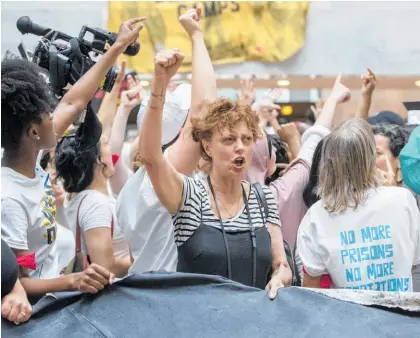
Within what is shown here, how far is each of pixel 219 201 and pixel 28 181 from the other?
64 centimetres

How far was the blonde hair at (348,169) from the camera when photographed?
256cm

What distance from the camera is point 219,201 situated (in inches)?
98.3

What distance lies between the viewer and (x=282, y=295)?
84.4 inches

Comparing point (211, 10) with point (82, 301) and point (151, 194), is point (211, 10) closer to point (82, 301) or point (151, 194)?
point (151, 194)

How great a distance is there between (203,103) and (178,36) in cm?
271

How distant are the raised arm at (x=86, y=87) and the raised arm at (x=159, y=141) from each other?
24 cm

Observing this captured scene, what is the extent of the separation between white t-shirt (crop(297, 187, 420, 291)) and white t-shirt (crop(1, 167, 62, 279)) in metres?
0.89

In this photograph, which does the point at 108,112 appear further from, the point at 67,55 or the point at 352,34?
the point at 352,34

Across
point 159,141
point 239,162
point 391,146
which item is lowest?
point 391,146

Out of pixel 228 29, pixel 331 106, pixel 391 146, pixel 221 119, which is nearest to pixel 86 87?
pixel 221 119

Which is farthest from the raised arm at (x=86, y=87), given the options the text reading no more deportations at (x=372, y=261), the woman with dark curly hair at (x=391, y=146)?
the woman with dark curly hair at (x=391, y=146)

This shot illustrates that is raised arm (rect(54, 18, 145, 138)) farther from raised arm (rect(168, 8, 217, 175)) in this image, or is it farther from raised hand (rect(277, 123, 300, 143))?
raised hand (rect(277, 123, 300, 143))

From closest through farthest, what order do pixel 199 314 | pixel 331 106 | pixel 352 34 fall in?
1. pixel 199 314
2. pixel 331 106
3. pixel 352 34

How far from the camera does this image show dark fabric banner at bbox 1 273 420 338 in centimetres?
206
